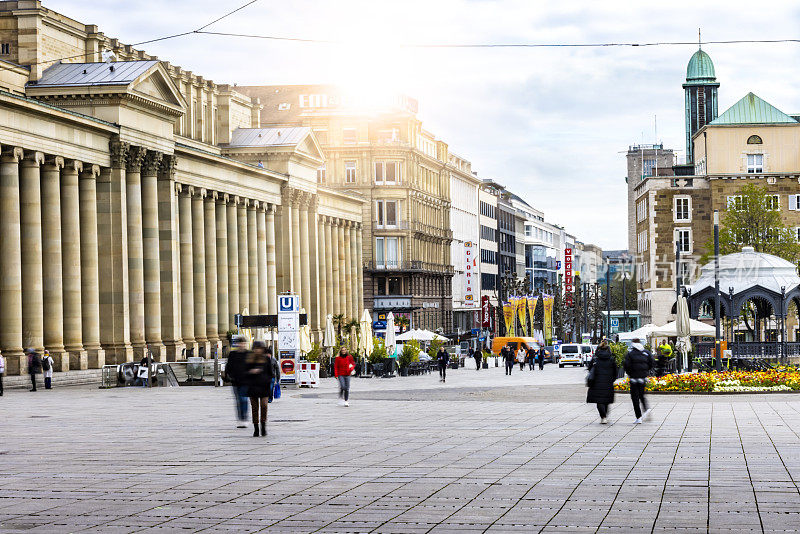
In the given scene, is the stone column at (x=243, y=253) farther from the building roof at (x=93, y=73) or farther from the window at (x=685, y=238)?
the window at (x=685, y=238)

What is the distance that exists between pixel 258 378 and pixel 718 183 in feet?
352

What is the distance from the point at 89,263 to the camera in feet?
199

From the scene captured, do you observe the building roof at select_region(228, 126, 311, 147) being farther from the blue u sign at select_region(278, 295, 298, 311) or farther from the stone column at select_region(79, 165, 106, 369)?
the blue u sign at select_region(278, 295, 298, 311)

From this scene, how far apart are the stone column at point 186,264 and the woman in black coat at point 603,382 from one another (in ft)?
158

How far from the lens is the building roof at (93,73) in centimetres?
6347

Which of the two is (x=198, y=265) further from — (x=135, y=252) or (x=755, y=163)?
(x=755, y=163)

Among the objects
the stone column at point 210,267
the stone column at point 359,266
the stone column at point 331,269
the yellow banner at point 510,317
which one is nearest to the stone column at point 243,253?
the stone column at point 210,267

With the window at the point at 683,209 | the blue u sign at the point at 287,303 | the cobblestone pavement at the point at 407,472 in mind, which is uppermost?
the window at the point at 683,209

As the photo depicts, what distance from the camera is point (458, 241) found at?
489ft

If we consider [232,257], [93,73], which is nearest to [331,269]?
[232,257]

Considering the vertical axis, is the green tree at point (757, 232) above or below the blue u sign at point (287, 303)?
above

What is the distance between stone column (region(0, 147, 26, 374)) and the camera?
175ft

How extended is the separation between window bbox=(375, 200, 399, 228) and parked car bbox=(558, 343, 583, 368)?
2598cm

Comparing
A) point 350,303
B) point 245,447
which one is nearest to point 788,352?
point 245,447
